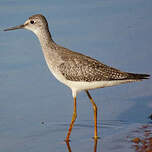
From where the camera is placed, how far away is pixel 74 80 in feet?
31.3

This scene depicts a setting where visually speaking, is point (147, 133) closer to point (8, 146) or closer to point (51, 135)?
point (51, 135)

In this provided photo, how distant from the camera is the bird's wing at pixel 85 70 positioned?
9531 mm

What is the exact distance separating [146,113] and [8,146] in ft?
11.4

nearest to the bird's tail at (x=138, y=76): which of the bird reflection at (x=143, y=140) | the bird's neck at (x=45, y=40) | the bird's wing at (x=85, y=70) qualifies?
the bird's wing at (x=85, y=70)

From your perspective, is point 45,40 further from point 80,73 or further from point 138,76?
point 138,76

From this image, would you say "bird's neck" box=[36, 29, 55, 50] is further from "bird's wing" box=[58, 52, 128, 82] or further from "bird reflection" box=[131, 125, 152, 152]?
"bird reflection" box=[131, 125, 152, 152]

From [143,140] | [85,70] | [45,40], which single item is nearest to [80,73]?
[85,70]

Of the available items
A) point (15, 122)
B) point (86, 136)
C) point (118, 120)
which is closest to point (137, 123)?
point (118, 120)

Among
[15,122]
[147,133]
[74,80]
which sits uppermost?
[74,80]

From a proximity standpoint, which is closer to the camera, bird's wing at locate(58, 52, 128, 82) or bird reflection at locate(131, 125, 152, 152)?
bird reflection at locate(131, 125, 152, 152)

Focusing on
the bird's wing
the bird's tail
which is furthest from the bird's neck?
the bird's tail

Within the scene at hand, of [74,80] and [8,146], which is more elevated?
[74,80]

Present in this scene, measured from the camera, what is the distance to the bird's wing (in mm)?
9531

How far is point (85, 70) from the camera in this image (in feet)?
31.7
